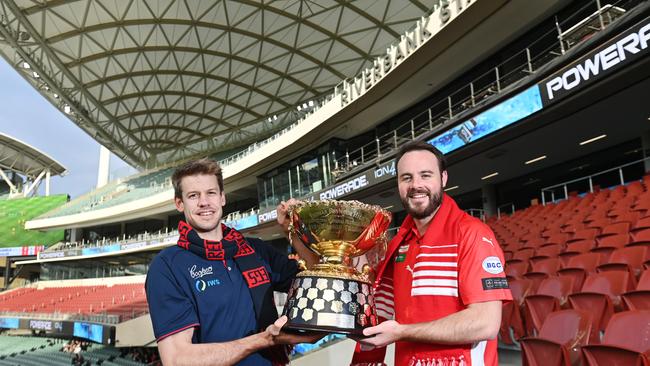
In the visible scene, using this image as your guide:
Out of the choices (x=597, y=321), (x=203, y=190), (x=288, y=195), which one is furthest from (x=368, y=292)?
(x=288, y=195)

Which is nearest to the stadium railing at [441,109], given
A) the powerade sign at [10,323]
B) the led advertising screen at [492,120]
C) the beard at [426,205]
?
the led advertising screen at [492,120]

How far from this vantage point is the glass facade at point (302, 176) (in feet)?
74.1

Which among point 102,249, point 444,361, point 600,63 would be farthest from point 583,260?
point 102,249

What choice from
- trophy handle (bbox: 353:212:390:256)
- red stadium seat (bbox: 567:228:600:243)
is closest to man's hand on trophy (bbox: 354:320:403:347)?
trophy handle (bbox: 353:212:390:256)

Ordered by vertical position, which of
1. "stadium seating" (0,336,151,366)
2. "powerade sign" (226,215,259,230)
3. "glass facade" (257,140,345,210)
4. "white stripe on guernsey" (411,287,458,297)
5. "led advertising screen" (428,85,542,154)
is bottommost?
"stadium seating" (0,336,151,366)

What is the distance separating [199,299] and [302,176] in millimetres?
22525

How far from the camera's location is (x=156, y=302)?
→ 172 cm

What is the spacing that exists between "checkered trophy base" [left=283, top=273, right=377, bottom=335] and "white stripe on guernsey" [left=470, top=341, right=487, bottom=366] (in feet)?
1.19

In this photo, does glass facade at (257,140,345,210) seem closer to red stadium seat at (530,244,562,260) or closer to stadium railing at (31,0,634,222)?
stadium railing at (31,0,634,222)

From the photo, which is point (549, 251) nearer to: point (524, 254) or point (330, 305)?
point (524, 254)

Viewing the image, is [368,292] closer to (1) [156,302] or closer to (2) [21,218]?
(1) [156,302]

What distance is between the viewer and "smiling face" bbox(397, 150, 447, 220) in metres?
1.70

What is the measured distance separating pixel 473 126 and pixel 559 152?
4202 mm

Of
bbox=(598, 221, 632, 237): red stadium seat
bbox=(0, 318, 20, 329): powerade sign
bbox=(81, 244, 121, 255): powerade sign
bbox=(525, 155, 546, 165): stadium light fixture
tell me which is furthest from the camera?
bbox=(81, 244, 121, 255): powerade sign
